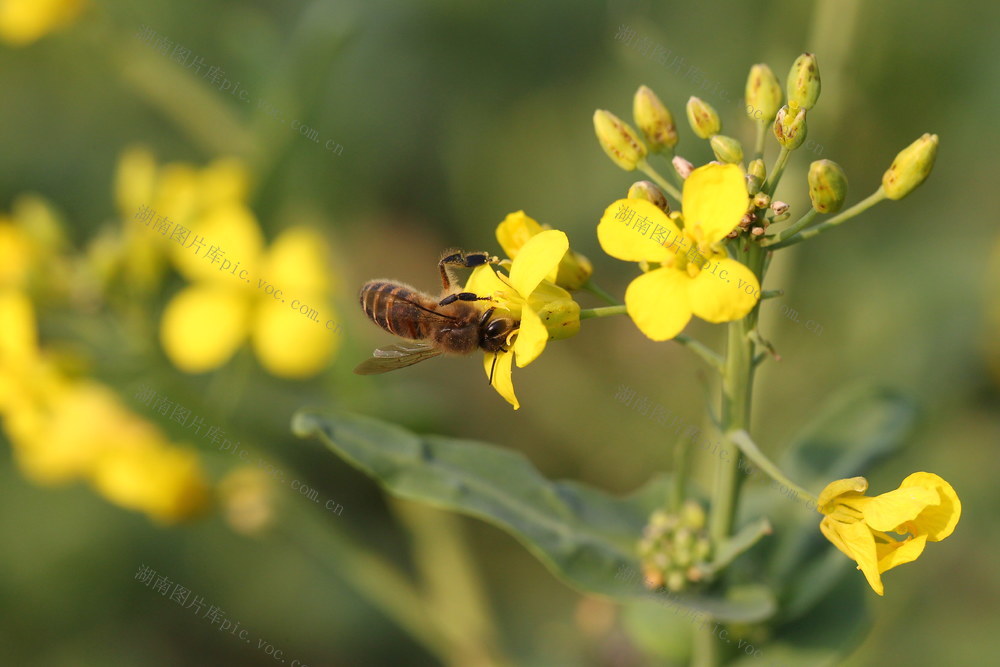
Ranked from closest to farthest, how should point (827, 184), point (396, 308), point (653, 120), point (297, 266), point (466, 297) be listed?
point (827, 184), point (653, 120), point (466, 297), point (396, 308), point (297, 266)

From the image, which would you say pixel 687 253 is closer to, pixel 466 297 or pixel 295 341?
pixel 466 297

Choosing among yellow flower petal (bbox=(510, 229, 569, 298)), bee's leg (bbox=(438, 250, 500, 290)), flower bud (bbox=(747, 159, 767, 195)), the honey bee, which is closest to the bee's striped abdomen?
the honey bee

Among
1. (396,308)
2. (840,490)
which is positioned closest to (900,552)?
(840,490)

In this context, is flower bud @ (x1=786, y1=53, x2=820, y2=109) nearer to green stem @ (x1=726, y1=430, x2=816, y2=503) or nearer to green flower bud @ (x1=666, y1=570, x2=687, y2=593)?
green stem @ (x1=726, y1=430, x2=816, y2=503)

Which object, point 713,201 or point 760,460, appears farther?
point 760,460

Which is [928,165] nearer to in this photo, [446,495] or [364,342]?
[446,495]
